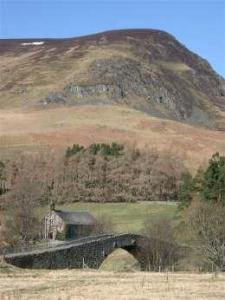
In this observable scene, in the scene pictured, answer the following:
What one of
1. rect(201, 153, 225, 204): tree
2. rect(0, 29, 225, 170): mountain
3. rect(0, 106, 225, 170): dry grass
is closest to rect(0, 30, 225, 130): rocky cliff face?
rect(0, 29, 225, 170): mountain

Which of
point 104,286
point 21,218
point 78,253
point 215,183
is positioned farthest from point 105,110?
point 104,286

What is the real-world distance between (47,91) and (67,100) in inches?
Result: 267

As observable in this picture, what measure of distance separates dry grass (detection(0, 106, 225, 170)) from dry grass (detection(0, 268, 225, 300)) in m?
91.3

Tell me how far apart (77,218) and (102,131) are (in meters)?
66.9

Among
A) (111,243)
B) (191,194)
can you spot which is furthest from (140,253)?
(191,194)

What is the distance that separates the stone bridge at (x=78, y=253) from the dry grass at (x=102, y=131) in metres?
60.9

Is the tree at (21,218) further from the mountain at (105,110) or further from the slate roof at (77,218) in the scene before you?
the mountain at (105,110)

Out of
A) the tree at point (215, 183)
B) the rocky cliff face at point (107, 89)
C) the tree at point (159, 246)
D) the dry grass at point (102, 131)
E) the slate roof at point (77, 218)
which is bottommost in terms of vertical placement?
the tree at point (159, 246)

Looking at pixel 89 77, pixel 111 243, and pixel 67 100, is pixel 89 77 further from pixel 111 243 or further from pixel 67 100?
pixel 111 243

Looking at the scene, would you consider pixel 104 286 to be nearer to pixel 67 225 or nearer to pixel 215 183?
pixel 215 183

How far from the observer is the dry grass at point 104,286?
22.6m

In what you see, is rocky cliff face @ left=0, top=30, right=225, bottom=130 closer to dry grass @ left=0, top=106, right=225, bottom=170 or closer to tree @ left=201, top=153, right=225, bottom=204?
dry grass @ left=0, top=106, right=225, bottom=170

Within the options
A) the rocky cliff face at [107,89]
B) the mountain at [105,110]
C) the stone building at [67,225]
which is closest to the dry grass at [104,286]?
the stone building at [67,225]

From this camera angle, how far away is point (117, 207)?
94000mm
